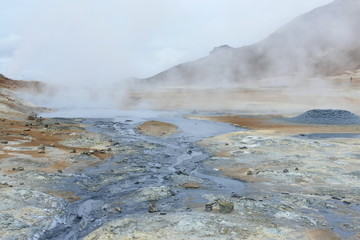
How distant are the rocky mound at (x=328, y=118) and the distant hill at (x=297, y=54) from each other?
2307 inches

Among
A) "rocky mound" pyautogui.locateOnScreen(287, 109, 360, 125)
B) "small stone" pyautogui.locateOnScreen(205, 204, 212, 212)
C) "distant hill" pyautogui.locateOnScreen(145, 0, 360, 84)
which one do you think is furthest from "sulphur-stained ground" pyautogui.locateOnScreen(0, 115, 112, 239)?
"distant hill" pyautogui.locateOnScreen(145, 0, 360, 84)

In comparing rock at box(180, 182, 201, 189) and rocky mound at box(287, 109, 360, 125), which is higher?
rocky mound at box(287, 109, 360, 125)

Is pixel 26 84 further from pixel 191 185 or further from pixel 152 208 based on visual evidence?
pixel 152 208

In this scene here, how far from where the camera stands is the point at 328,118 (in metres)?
25.1

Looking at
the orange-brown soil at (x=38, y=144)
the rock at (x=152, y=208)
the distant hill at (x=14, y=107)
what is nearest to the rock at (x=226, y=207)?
the rock at (x=152, y=208)

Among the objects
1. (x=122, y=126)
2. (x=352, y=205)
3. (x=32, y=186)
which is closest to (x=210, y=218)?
(x=352, y=205)

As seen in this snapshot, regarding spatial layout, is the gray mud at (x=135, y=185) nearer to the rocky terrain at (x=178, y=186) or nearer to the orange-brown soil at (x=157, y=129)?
the rocky terrain at (x=178, y=186)

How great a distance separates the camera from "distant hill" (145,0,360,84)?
87.1 m

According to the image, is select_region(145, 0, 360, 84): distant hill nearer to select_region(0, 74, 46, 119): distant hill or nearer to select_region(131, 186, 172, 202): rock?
select_region(0, 74, 46, 119): distant hill

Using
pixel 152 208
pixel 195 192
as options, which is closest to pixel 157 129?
pixel 195 192

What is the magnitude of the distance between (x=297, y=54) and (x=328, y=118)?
3061 inches

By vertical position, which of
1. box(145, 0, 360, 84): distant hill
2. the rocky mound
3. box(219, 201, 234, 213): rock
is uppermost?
box(145, 0, 360, 84): distant hill

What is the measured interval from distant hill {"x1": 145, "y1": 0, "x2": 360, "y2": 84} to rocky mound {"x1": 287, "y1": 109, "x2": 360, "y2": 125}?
58591 mm

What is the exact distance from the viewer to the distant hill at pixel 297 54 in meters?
87.1
